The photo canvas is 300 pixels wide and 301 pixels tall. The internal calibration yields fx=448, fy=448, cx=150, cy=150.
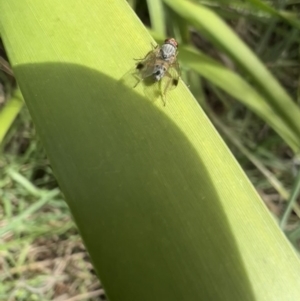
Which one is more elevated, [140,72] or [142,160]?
[140,72]

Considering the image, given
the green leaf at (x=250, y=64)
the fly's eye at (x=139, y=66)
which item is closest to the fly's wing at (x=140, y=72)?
the fly's eye at (x=139, y=66)

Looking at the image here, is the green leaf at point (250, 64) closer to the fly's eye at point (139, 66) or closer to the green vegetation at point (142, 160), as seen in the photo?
the green vegetation at point (142, 160)

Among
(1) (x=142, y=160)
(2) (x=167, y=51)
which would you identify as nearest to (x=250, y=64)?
(2) (x=167, y=51)

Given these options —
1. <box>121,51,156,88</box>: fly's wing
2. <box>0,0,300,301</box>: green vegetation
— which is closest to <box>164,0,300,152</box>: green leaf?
<box>0,0,300,301</box>: green vegetation

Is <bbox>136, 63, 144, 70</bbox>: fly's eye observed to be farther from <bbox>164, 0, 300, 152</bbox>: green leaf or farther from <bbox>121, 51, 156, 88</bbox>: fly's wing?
<bbox>164, 0, 300, 152</bbox>: green leaf

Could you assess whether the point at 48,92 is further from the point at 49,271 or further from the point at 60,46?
the point at 49,271

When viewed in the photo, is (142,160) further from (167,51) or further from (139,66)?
(167,51)

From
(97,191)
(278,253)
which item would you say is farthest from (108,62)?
(278,253)
